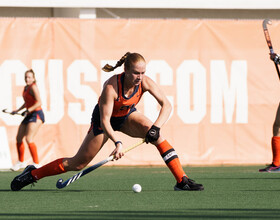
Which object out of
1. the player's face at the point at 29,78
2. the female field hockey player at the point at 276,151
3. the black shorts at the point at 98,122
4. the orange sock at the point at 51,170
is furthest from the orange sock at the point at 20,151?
the black shorts at the point at 98,122

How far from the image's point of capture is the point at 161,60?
1380 centimetres

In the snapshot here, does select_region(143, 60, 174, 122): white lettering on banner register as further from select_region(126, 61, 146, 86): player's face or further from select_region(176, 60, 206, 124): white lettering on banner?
select_region(126, 61, 146, 86): player's face

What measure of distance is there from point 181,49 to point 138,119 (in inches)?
245

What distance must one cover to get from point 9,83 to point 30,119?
1.14m

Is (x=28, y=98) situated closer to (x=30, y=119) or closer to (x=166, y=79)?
(x=30, y=119)

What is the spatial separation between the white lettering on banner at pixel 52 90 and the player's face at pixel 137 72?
620 cm

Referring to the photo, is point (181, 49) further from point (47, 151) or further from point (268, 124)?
point (47, 151)

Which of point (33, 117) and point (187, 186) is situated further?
point (33, 117)

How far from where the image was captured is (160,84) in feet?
45.2

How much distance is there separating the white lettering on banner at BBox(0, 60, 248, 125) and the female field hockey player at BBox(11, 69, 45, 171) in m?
0.69

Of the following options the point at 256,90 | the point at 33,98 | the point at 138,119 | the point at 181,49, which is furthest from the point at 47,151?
the point at 138,119

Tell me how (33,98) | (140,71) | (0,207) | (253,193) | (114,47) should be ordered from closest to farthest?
(0,207) → (140,71) → (253,193) → (33,98) → (114,47)

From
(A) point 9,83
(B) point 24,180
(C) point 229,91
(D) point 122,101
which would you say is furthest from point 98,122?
(C) point 229,91

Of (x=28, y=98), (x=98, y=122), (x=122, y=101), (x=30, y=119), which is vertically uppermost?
(x=122, y=101)
